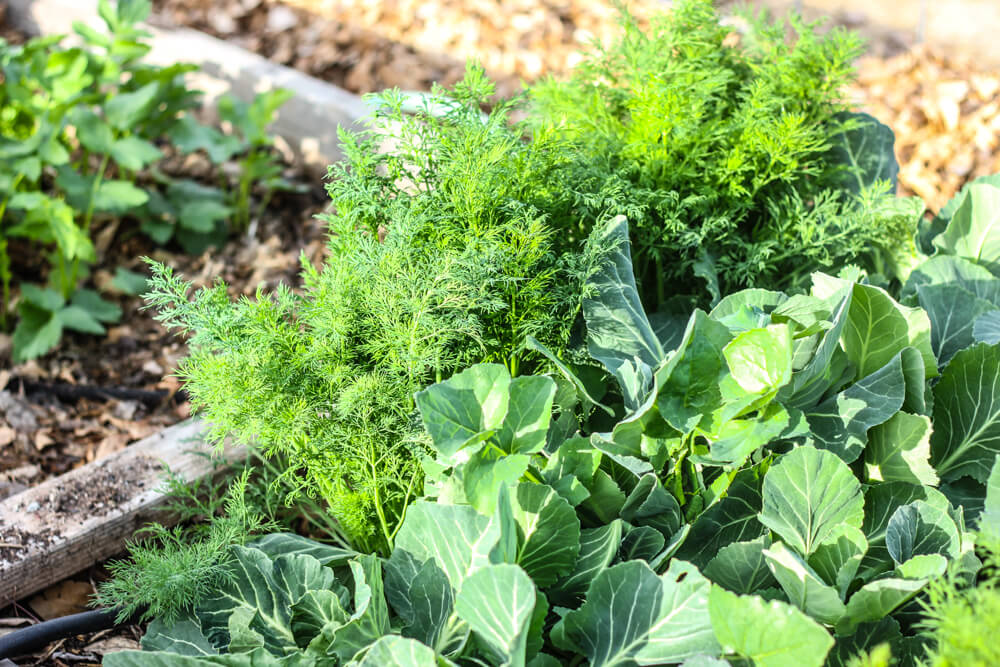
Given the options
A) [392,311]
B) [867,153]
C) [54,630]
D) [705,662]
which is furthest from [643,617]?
[867,153]

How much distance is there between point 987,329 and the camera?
1.74 meters

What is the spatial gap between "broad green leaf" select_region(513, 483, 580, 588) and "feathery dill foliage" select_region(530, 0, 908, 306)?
68 cm

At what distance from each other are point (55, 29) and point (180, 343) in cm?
226

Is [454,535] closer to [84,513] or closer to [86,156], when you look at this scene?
[84,513]

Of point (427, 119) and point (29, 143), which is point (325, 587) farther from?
point (29, 143)

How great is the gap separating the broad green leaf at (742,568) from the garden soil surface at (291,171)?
120 cm

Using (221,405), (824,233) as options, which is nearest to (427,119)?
(221,405)

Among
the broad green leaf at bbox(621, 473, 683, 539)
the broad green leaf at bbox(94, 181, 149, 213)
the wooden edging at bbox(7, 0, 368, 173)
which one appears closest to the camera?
the broad green leaf at bbox(621, 473, 683, 539)

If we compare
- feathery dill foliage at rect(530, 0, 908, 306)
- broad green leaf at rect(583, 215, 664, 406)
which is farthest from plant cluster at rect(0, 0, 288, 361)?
broad green leaf at rect(583, 215, 664, 406)

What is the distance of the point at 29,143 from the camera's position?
254 cm

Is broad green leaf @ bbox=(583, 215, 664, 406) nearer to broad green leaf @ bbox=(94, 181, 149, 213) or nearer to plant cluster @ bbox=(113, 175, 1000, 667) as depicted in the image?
plant cluster @ bbox=(113, 175, 1000, 667)

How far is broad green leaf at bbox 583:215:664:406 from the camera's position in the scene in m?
1.76

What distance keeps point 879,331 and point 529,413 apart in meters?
0.75

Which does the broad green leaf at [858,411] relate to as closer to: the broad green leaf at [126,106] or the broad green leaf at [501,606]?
the broad green leaf at [501,606]
